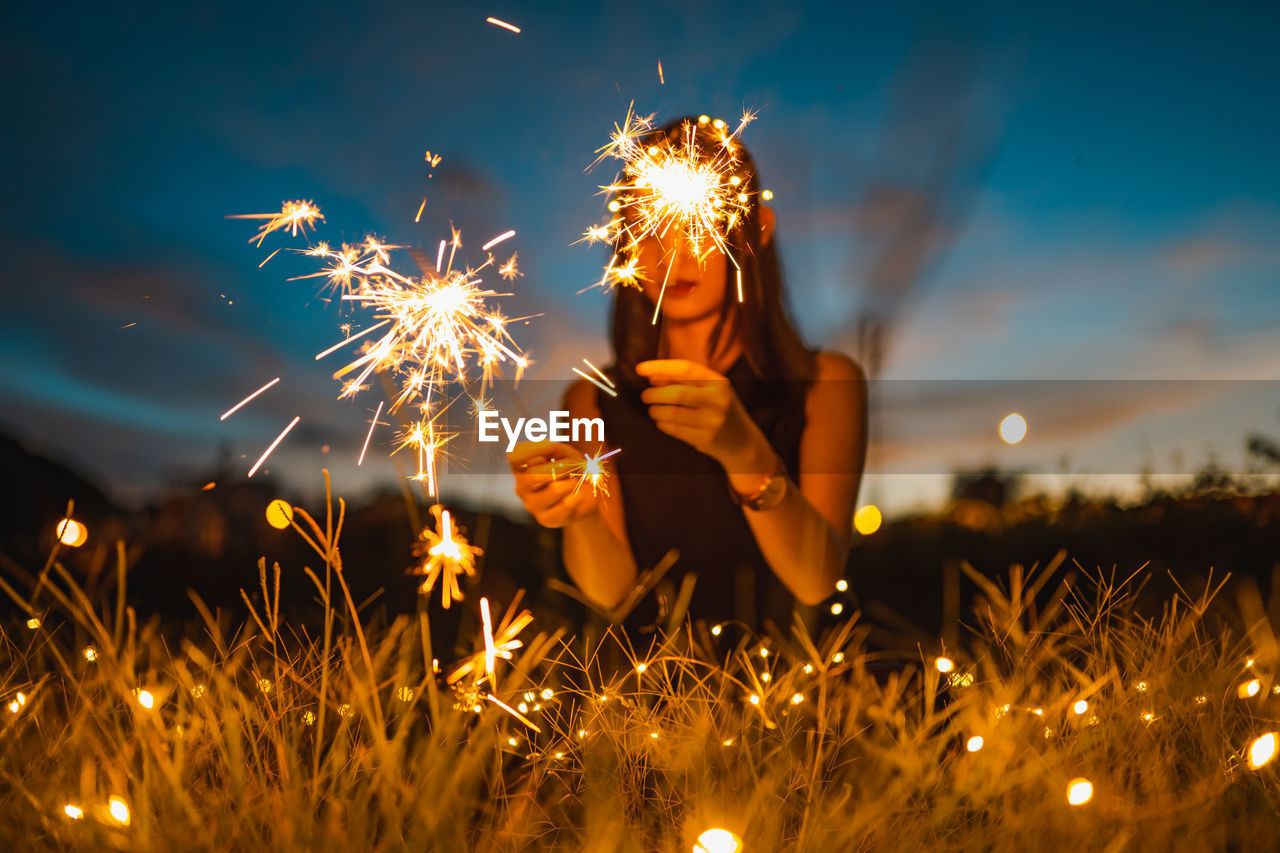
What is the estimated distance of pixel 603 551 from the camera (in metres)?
2.53

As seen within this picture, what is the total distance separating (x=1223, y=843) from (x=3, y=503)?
12.7 ft

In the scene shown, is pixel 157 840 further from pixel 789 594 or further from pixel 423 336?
pixel 789 594

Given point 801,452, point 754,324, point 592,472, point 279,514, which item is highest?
point 754,324

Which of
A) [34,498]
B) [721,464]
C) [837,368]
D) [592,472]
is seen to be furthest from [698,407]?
[34,498]

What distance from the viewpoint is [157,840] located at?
134 centimetres

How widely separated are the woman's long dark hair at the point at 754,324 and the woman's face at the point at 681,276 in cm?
5

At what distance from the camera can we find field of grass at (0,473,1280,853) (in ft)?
4.66

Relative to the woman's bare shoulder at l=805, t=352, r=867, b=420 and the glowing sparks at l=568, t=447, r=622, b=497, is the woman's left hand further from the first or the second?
the woman's bare shoulder at l=805, t=352, r=867, b=420

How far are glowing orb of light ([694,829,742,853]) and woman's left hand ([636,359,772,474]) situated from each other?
996 mm

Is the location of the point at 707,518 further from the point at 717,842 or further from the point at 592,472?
the point at 717,842

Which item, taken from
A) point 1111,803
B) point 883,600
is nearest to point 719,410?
point 1111,803

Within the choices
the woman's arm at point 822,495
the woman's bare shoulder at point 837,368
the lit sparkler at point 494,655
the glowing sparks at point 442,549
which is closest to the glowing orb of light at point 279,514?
the glowing sparks at point 442,549

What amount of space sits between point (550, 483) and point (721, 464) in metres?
0.64

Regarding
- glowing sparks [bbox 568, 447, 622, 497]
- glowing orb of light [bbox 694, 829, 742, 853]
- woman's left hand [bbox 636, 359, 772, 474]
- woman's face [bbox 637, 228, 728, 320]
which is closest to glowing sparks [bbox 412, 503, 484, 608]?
glowing sparks [bbox 568, 447, 622, 497]
